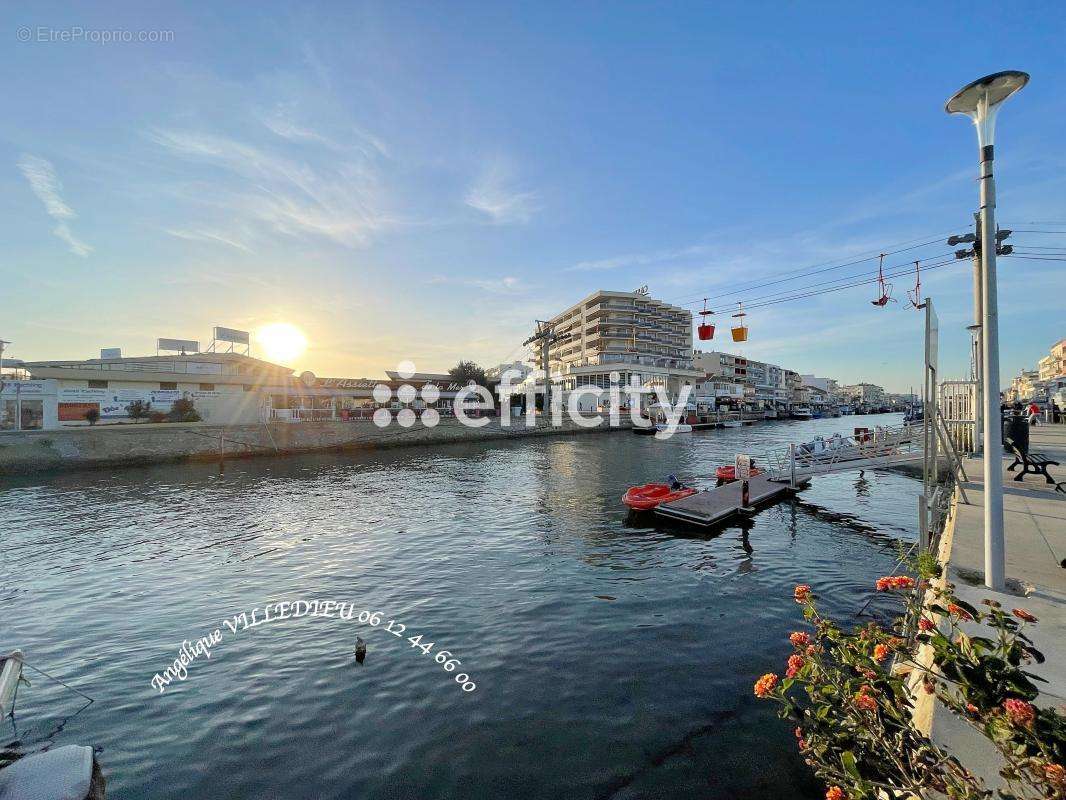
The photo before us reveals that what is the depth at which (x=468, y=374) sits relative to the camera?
86.1 metres

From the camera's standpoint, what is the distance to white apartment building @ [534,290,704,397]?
99.1 metres

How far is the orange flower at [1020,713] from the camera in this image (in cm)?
253

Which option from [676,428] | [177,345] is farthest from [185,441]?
[676,428]

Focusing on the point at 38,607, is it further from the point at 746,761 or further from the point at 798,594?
the point at 798,594

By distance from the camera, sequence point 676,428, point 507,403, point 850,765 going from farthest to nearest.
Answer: point 507,403 → point 676,428 → point 850,765

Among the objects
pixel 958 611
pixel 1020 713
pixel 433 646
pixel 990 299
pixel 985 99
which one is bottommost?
pixel 433 646

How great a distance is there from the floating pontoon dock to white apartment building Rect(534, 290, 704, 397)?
238 ft

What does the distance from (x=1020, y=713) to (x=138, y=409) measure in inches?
2176

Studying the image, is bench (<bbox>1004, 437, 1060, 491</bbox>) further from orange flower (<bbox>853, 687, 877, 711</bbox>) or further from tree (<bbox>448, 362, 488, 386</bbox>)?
tree (<bbox>448, 362, 488, 386</bbox>)

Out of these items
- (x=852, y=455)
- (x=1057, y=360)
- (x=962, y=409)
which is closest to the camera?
(x=852, y=455)

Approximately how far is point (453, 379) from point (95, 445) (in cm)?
5231

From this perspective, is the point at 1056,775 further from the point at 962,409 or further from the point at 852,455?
the point at 962,409

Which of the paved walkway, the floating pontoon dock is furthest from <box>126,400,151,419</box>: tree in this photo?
the paved walkway

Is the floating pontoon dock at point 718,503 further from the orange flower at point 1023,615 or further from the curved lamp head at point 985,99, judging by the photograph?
the orange flower at point 1023,615
